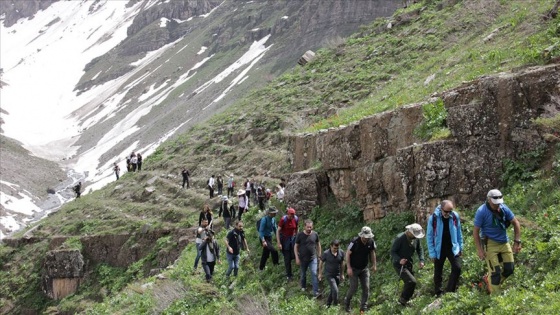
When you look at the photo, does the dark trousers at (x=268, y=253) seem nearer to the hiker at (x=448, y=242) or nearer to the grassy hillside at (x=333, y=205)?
the grassy hillside at (x=333, y=205)

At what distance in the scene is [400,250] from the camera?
336 inches

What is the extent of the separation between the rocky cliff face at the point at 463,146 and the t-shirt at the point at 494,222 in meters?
2.62

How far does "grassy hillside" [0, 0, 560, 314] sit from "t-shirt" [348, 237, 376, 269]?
2.00 ft

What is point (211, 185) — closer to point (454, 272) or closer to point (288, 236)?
point (288, 236)

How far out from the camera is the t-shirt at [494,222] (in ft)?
23.7

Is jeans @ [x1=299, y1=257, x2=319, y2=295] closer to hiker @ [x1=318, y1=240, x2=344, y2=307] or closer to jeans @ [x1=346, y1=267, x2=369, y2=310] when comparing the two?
hiker @ [x1=318, y1=240, x2=344, y2=307]

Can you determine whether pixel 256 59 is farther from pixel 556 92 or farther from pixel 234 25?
pixel 556 92

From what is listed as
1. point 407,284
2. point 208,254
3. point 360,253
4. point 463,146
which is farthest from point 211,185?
point 407,284

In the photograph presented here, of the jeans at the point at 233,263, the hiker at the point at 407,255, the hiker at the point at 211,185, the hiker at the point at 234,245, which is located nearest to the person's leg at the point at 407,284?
the hiker at the point at 407,255

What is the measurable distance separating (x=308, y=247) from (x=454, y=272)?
3.18 m

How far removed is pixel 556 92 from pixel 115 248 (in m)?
19.3

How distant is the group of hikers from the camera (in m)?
7.27

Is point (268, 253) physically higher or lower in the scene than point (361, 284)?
lower

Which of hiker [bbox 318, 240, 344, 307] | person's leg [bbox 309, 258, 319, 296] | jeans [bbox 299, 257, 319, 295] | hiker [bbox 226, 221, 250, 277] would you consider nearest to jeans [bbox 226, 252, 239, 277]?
hiker [bbox 226, 221, 250, 277]
